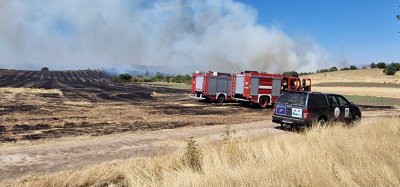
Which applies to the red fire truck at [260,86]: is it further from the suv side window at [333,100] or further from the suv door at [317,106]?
the suv door at [317,106]

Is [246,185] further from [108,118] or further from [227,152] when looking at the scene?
[108,118]

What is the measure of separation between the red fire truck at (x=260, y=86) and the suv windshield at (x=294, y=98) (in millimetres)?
11704

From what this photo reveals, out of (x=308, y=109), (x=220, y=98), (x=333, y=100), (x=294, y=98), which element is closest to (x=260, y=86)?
(x=220, y=98)

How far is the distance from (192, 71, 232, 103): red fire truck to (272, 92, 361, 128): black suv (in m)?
15.1

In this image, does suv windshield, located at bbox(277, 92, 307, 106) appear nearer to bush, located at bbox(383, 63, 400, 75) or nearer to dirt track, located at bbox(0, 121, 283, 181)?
dirt track, located at bbox(0, 121, 283, 181)

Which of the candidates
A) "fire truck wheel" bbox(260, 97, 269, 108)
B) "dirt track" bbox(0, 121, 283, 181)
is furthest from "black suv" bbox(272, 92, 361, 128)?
"fire truck wheel" bbox(260, 97, 269, 108)

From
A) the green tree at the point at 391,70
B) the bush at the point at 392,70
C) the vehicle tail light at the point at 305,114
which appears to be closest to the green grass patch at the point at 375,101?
the vehicle tail light at the point at 305,114

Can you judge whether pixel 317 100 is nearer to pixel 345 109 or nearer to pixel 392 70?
pixel 345 109

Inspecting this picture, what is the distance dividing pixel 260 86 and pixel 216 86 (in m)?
4.29

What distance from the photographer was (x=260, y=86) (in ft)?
98.7

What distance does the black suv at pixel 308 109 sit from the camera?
669 inches

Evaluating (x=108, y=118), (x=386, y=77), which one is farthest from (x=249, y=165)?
(x=386, y=77)

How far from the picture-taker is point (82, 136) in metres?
14.9

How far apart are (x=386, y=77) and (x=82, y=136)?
9301 centimetres
